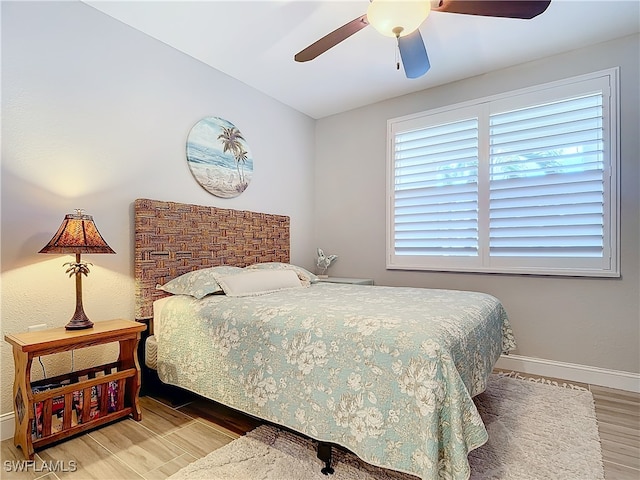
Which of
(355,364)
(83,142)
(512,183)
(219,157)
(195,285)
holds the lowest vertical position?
(355,364)

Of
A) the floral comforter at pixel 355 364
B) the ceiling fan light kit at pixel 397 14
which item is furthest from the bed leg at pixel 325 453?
the ceiling fan light kit at pixel 397 14

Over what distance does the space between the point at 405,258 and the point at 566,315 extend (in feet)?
4.80

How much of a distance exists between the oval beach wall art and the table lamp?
3.72 feet

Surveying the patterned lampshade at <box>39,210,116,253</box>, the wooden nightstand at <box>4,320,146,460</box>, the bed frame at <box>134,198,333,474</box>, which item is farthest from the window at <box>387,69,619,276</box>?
the patterned lampshade at <box>39,210,116,253</box>

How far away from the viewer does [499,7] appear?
1.73 meters

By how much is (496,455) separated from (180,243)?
250cm

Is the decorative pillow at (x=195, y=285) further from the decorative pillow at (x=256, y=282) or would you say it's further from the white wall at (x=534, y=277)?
the white wall at (x=534, y=277)

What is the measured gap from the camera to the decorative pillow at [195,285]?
2.37m

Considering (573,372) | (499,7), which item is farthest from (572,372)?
(499,7)

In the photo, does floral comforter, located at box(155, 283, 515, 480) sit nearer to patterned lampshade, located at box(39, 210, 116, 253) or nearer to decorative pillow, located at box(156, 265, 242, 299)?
decorative pillow, located at box(156, 265, 242, 299)

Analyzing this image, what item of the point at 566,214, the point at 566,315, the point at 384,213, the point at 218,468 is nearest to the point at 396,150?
the point at 384,213

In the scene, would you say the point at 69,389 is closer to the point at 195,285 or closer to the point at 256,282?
the point at 195,285

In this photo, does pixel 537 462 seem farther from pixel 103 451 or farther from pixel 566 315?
pixel 103 451

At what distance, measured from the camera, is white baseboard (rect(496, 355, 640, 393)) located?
266cm
